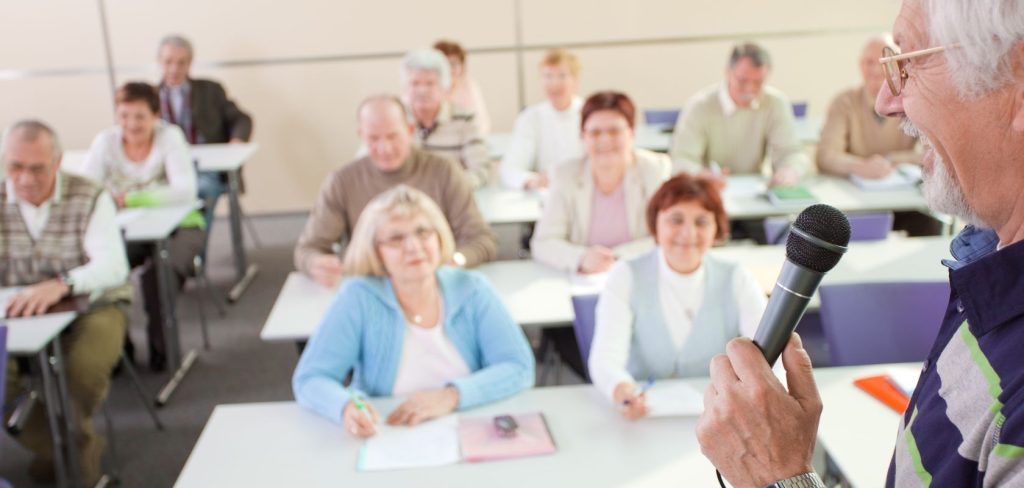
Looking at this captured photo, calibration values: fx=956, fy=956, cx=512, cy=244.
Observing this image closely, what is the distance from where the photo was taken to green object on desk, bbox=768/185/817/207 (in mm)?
4453

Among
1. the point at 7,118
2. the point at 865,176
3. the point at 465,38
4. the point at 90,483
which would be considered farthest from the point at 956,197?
the point at 7,118

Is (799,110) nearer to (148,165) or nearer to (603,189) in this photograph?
(603,189)

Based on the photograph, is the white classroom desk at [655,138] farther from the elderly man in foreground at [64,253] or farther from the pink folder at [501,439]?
the pink folder at [501,439]

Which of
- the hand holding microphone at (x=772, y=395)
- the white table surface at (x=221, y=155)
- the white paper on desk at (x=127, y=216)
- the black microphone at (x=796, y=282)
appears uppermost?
the black microphone at (x=796, y=282)

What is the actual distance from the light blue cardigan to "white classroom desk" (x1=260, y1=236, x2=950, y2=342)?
0.42 m

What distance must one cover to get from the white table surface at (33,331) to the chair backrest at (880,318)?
2.54m

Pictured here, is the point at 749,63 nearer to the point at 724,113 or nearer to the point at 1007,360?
the point at 724,113

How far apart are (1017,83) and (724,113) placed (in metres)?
4.40

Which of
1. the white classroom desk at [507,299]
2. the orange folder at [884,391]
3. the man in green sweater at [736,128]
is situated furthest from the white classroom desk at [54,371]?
the man in green sweater at [736,128]

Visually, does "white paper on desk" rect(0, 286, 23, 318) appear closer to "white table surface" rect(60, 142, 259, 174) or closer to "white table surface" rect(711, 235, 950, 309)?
"white table surface" rect(60, 142, 259, 174)

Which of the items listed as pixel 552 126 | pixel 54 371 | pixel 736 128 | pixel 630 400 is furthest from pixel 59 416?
pixel 736 128

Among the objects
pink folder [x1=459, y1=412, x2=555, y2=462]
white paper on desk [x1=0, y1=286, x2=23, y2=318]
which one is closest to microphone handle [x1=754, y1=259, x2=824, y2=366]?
pink folder [x1=459, y1=412, x2=555, y2=462]

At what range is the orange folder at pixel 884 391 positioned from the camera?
244cm

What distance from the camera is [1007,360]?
887 millimetres
